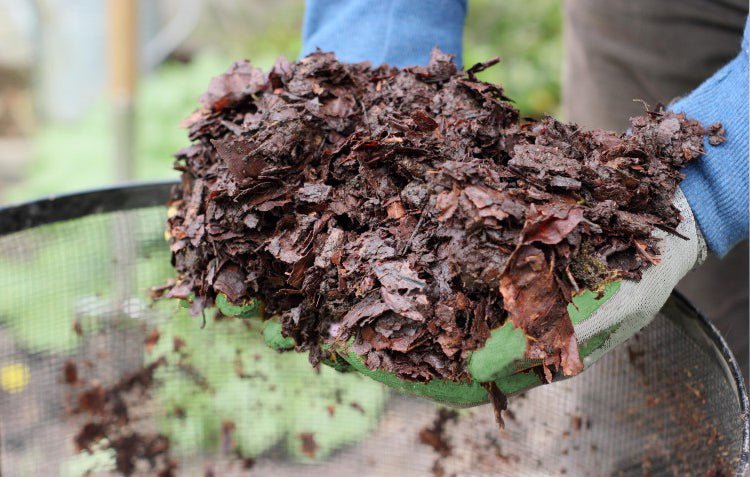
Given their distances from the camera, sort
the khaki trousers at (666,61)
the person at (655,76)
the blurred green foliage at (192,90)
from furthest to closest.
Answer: the blurred green foliage at (192,90)
the khaki trousers at (666,61)
the person at (655,76)

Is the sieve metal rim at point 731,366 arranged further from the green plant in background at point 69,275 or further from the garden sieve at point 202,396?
the green plant in background at point 69,275

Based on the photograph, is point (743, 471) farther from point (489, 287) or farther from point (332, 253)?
point (332, 253)

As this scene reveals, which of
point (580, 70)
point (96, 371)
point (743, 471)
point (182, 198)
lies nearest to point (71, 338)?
point (96, 371)

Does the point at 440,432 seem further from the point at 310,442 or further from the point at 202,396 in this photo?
the point at 202,396

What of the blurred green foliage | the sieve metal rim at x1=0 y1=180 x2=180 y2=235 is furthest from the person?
the blurred green foliage

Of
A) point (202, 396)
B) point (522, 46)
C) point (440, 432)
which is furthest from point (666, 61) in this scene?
point (522, 46)

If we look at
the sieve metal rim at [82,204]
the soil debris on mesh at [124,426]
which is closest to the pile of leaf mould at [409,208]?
the sieve metal rim at [82,204]

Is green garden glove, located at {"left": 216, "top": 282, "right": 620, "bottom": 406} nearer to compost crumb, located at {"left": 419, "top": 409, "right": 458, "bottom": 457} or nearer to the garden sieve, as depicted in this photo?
the garden sieve
